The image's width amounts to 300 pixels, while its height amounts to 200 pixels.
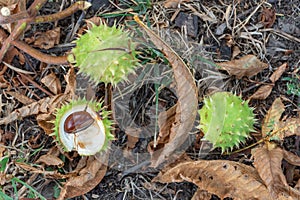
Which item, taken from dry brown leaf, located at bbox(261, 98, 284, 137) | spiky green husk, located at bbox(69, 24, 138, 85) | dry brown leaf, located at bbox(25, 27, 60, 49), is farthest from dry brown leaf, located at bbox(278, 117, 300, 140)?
dry brown leaf, located at bbox(25, 27, 60, 49)

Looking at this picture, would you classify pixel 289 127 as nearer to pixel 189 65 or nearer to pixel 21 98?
pixel 189 65

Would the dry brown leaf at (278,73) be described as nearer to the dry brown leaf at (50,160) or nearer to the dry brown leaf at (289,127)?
the dry brown leaf at (289,127)

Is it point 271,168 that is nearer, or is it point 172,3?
point 271,168

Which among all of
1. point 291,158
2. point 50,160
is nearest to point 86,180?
point 50,160

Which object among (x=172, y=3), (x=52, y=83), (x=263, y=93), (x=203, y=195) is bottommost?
(x=203, y=195)

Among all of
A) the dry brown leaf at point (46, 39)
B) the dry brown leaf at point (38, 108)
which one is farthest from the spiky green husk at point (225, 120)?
the dry brown leaf at point (46, 39)

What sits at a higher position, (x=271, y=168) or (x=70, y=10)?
(x=70, y=10)

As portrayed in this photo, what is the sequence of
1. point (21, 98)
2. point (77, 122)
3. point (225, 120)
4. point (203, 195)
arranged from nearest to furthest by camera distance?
point (225, 120) < point (77, 122) < point (203, 195) < point (21, 98)
